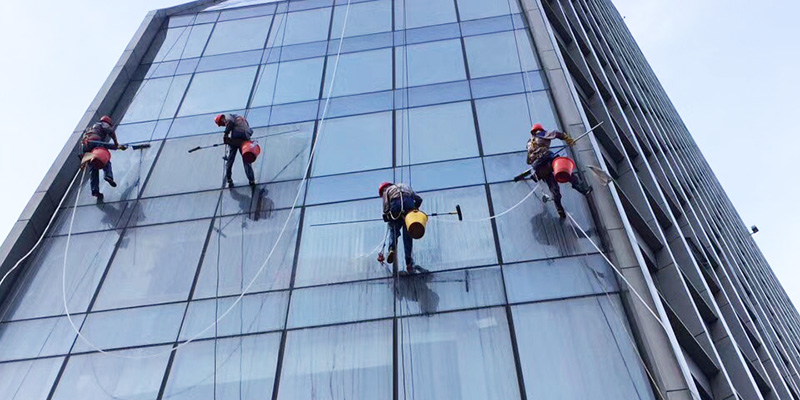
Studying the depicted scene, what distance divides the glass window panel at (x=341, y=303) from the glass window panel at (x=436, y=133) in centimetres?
345

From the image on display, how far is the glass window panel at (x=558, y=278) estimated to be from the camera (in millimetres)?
10648

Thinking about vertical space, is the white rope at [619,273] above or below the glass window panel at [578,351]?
above

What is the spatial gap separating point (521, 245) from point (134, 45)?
42.3ft

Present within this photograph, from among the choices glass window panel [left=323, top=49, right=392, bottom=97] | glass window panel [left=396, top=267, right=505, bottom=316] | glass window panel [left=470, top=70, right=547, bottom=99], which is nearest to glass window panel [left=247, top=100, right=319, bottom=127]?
glass window panel [left=323, top=49, right=392, bottom=97]

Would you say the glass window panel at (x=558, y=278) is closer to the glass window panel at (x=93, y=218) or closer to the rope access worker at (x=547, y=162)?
the rope access worker at (x=547, y=162)

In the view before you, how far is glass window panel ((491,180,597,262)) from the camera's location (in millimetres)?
11383

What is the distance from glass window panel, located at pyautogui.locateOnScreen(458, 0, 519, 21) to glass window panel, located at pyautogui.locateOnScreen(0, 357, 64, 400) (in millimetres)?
→ 12731

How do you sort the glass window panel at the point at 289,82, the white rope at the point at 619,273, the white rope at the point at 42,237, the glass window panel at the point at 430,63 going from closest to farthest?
the white rope at the point at 619,273, the white rope at the point at 42,237, the glass window panel at the point at 430,63, the glass window panel at the point at 289,82

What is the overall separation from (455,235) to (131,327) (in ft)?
18.0

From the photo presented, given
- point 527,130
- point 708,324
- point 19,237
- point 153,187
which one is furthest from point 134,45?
point 708,324

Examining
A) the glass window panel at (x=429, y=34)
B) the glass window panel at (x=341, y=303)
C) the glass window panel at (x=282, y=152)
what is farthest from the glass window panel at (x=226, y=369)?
the glass window panel at (x=429, y=34)

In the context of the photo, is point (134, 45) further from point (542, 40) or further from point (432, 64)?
point (542, 40)

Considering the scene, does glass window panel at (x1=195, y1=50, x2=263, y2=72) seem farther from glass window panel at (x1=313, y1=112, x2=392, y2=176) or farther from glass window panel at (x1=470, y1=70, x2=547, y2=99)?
glass window panel at (x1=470, y1=70, x2=547, y2=99)

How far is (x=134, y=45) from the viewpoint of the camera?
1923 cm
